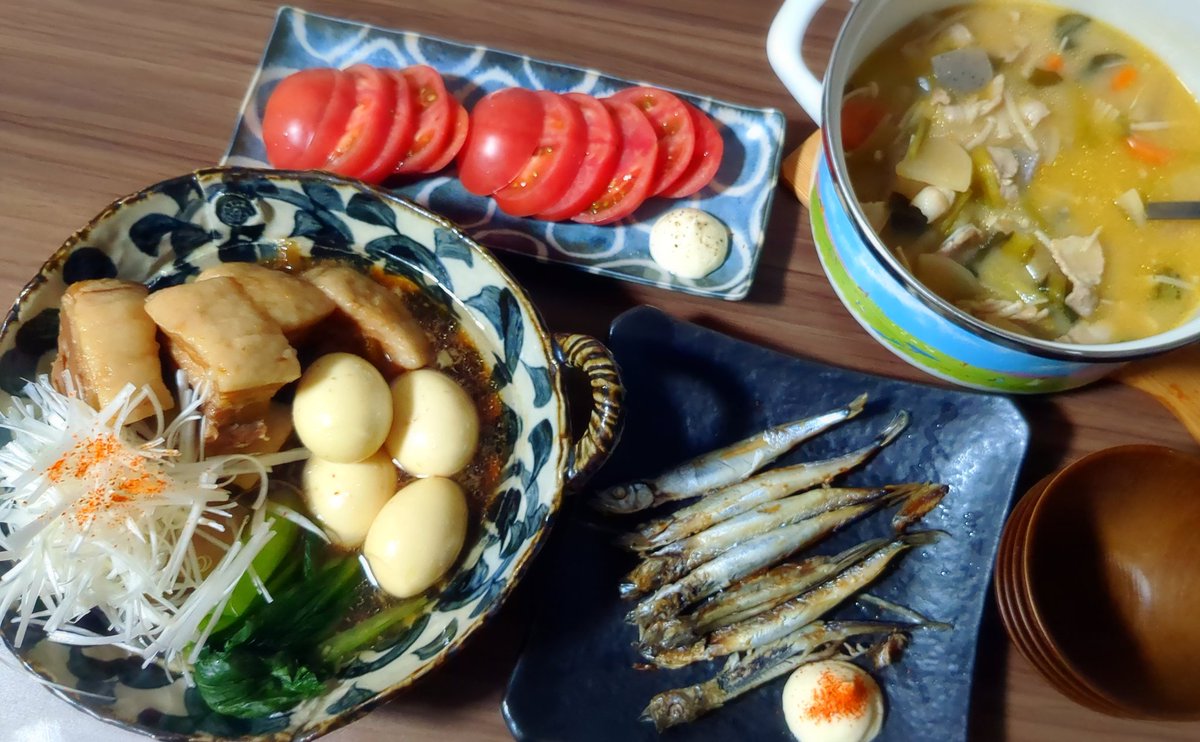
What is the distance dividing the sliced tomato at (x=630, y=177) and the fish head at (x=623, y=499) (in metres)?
0.41

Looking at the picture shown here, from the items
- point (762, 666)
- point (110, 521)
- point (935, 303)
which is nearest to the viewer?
point (935, 303)

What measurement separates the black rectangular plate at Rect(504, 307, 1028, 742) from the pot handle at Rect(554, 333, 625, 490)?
0.70ft

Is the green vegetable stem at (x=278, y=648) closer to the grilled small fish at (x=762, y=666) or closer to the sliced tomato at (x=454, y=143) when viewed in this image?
the grilled small fish at (x=762, y=666)

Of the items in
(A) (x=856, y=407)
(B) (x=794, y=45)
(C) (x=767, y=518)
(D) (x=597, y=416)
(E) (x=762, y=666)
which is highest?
(B) (x=794, y=45)

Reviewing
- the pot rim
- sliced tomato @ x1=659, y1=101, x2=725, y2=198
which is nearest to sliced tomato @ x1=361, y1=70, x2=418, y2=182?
sliced tomato @ x1=659, y1=101, x2=725, y2=198

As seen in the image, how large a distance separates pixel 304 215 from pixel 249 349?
23 centimetres

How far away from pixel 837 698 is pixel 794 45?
795mm

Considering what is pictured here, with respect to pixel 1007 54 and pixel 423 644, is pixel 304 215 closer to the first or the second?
pixel 423 644

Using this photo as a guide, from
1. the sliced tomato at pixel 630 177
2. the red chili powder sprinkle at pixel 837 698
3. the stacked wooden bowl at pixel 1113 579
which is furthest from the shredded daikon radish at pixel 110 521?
the stacked wooden bowl at pixel 1113 579

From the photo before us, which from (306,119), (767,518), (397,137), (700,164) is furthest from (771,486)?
(306,119)

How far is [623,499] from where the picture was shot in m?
1.07

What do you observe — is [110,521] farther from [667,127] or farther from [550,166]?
[667,127]

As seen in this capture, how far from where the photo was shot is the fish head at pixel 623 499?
1067mm

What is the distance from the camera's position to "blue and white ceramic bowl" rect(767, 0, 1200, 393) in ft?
2.77
